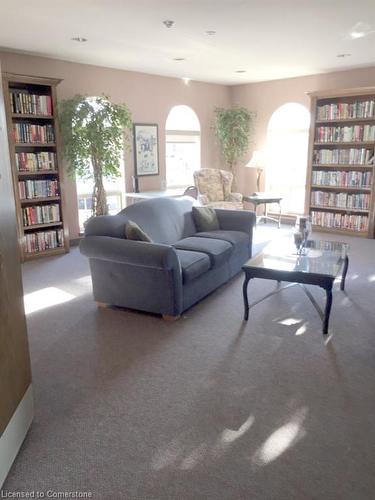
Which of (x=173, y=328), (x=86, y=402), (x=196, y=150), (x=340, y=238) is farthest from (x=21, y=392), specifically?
(x=196, y=150)

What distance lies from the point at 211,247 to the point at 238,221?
0.98 meters

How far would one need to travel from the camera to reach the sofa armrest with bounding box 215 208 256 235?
15.8 ft

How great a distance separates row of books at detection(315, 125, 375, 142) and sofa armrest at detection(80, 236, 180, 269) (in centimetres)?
441

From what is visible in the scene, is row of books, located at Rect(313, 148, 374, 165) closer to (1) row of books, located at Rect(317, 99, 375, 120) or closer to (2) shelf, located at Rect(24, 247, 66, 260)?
(1) row of books, located at Rect(317, 99, 375, 120)

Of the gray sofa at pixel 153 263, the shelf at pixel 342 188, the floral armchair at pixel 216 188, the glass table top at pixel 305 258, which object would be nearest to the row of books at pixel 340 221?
the shelf at pixel 342 188

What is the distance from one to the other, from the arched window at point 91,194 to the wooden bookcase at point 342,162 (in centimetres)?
307

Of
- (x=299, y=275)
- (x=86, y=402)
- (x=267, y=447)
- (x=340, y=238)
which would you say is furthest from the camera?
(x=340, y=238)

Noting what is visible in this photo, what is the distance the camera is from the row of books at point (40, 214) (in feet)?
17.2

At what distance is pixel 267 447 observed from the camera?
2033 millimetres

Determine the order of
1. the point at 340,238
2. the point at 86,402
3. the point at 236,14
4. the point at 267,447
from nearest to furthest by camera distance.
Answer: the point at 267,447 < the point at 86,402 < the point at 236,14 < the point at 340,238

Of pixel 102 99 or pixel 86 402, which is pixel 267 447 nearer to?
pixel 86 402

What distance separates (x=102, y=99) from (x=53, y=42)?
1.06 metres

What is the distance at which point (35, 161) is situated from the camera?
5.20 meters

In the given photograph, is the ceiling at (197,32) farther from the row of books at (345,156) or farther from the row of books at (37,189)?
the row of books at (37,189)
